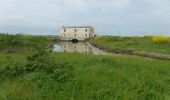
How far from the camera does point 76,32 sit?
9188cm

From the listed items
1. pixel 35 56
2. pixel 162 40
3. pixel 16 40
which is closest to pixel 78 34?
pixel 162 40

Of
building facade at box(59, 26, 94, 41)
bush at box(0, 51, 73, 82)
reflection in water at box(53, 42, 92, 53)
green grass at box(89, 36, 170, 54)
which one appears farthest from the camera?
building facade at box(59, 26, 94, 41)

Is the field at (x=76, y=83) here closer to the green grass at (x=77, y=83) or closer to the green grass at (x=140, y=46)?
the green grass at (x=77, y=83)

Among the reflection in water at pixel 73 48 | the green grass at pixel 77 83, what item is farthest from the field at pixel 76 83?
the reflection in water at pixel 73 48

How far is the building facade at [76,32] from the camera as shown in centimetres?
8884

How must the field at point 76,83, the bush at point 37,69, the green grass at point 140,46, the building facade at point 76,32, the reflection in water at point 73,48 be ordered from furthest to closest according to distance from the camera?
the building facade at point 76,32, the reflection in water at point 73,48, the green grass at point 140,46, the bush at point 37,69, the field at point 76,83

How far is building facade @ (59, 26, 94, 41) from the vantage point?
88.8 metres

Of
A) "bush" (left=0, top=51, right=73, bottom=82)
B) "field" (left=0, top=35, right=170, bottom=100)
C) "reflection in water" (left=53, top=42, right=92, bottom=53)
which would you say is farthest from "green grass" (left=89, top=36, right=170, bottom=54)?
"bush" (left=0, top=51, right=73, bottom=82)

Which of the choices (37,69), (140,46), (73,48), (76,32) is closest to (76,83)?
(37,69)

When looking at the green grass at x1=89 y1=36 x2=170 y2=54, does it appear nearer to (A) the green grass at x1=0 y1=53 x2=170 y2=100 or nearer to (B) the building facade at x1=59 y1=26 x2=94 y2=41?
(A) the green grass at x1=0 y1=53 x2=170 y2=100

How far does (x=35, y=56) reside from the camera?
13.9 m

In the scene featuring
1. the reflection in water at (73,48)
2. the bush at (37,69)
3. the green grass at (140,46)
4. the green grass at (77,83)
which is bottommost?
the reflection in water at (73,48)

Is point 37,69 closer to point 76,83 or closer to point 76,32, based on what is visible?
point 76,83

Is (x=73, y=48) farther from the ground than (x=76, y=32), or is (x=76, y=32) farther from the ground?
(x=76, y=32)
